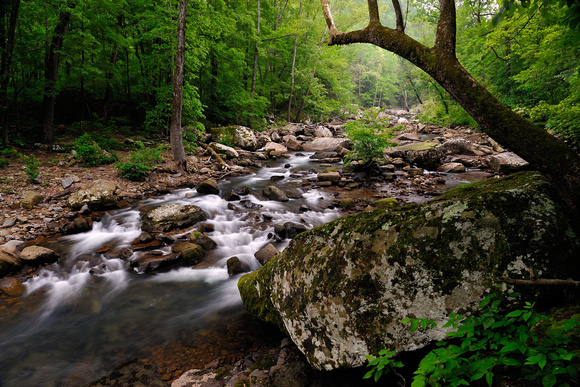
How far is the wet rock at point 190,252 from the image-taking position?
5.51 m

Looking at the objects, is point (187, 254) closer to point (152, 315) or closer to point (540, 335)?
point (152, 315)

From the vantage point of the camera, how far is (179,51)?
31.5 ft

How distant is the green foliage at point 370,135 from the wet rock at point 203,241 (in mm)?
7016

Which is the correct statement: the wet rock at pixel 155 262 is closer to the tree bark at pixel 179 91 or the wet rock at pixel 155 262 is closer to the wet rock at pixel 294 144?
the tree bark at pixel 179 91

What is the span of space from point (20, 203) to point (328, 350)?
8522 mm

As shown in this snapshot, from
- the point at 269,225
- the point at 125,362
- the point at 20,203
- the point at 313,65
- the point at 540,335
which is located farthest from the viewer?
the point at 313,65

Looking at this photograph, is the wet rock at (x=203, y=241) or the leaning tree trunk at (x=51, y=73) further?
the leaning tree trunk at (x=51, y=73)

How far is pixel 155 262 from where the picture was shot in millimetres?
5289

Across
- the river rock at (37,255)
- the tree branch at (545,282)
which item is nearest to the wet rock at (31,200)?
the river rock at (37,255)

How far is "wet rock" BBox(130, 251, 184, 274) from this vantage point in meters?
5.23

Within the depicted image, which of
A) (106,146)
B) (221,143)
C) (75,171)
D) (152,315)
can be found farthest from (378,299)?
(221,143)

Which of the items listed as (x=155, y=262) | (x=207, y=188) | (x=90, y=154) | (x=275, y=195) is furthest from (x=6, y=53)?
(x=275, y=195)

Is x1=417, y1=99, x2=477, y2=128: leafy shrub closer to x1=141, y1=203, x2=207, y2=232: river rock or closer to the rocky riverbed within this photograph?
the rocky riverbed

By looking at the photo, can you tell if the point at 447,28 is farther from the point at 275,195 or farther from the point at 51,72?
the point at 51,72
